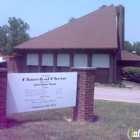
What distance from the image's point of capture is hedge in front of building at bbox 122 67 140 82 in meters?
27.0

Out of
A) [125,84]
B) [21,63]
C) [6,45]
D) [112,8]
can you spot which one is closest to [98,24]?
[112,8]

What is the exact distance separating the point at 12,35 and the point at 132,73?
39421mm

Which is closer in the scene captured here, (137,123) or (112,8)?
(137,123)

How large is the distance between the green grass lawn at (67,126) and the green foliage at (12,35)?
49367 millimetres

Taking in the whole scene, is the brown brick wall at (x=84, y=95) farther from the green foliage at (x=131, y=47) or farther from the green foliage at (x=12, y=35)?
the green foliage at (x=131, y=47)

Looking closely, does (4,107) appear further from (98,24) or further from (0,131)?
(98,24)

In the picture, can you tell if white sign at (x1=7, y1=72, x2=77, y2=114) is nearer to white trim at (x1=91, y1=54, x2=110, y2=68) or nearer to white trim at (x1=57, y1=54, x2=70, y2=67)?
white trim at (x1=91, y1=54, x2=110, y2=68)

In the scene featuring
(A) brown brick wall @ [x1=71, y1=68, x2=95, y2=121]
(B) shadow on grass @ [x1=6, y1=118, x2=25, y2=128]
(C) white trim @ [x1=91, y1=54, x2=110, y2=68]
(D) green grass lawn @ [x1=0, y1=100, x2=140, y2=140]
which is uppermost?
(C) white trim @ [x1=91, y1=54, x2=110, y2=68]

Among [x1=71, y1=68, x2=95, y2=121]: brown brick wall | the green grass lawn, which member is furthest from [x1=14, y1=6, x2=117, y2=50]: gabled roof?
[x1=71, y1=68, x2=95, y2=121]: brown brick wall

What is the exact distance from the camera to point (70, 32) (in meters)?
28.4

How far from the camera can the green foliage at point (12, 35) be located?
58250 millimetres

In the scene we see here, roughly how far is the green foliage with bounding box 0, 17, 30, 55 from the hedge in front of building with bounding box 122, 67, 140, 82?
34034mm

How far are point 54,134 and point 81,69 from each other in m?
2.40

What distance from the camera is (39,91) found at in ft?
24.5
